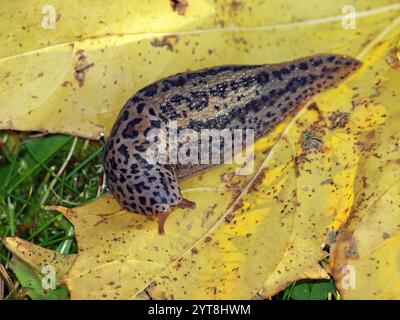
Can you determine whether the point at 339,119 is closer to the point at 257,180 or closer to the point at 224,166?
the point at 257,180

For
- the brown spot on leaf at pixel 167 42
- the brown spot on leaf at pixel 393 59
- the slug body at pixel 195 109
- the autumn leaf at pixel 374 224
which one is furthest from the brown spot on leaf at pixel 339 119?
the brown spot on leaf at pixel 167 42

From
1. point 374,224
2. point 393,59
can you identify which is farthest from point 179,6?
point 374,224

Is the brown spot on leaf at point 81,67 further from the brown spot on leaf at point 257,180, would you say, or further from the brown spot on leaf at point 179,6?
the brown spot on leaf at point 257,180

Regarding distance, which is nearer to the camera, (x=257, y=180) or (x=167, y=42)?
(x=257, y=180)

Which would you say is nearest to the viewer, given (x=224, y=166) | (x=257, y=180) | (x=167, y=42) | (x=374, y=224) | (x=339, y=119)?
(x=374, y=224)

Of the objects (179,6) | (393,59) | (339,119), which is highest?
(179,6)

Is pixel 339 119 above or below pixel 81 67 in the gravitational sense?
below
